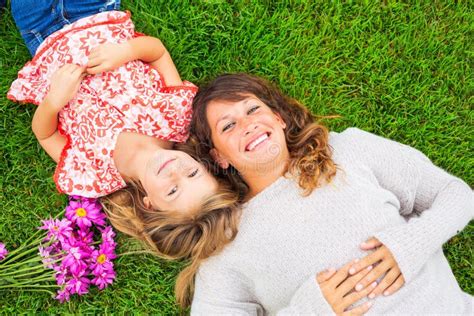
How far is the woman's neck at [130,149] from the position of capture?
2539mm

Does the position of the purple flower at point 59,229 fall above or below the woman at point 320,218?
below

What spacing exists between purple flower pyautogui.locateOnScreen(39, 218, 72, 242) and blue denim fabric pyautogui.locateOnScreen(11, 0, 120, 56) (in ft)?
3.08

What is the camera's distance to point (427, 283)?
7.22 ft

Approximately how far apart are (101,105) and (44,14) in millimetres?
580

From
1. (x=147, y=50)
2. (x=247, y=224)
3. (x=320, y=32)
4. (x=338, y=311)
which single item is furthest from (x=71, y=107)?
(x=338, y=311)

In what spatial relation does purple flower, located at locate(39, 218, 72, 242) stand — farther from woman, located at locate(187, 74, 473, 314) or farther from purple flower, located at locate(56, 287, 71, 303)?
woman, located at locate(187, 74, 473, 314)

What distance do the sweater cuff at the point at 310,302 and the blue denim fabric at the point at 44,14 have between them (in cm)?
180

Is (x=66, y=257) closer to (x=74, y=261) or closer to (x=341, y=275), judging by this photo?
(x=74, y=261)

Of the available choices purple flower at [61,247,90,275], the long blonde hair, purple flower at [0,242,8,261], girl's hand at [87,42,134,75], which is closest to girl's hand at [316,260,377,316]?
the long blonde hair

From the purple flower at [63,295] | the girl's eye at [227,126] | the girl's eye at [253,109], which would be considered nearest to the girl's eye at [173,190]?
the girl's eye at [227,126]

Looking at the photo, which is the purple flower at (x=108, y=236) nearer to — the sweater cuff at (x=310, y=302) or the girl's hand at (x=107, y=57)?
the girl's hand at (x=107, y=57)

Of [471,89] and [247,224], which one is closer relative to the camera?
[247,224]

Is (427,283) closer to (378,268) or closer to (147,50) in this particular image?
(378,268)

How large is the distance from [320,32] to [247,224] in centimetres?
122
